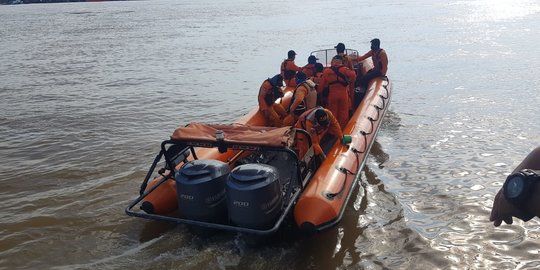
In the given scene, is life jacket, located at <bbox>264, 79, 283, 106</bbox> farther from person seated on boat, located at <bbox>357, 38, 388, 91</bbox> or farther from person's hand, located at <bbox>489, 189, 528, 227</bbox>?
person's hand, located at <bbox>489, 189, 528, 227</bbox>

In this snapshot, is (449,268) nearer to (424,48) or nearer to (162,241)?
(162,241)

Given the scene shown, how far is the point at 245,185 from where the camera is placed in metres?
3.39

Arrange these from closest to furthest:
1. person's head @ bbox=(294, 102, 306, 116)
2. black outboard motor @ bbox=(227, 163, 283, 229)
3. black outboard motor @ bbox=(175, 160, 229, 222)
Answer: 1. black outboard motor @ bbox=(227, 163, 283, 229)
2. black outboard motor @ bbox=(175, 160, 229, 222)
3. person's head @ bbox=(294, 102, 306, 116)

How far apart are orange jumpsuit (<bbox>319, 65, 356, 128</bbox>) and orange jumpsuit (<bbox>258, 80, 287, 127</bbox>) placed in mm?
833

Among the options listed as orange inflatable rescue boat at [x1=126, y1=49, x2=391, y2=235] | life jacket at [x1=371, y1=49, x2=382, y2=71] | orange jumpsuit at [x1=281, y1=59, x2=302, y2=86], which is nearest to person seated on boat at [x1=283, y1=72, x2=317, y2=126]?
orange inflatable rescue boat at [x1=126, y1=49, x2=391, y2=235]

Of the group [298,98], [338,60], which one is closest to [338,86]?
[338,60]

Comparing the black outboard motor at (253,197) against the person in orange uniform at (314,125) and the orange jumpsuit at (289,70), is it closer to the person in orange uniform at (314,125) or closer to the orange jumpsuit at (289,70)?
the person in orange uniform at (314,125)

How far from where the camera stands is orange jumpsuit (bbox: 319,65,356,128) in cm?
616

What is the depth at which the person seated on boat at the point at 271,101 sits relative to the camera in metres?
5.64

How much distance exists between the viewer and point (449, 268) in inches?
145

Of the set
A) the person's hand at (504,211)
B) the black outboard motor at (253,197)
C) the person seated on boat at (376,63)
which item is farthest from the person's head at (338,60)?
the person's hand at (504,211)

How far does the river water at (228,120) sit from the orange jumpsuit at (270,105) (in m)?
1.31

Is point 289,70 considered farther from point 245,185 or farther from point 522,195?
point 522,195

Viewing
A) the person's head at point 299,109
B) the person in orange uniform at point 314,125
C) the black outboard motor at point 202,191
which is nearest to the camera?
the black outboard motor at point 202,191
